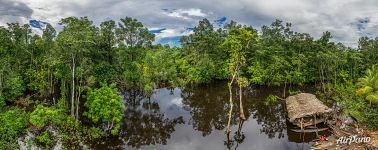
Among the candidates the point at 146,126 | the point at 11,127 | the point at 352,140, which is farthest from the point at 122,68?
the point at 352,140

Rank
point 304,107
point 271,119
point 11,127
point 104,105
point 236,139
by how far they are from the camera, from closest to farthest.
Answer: point 11,127, point 104,105, point 236,139, point 304,107, point 271,119

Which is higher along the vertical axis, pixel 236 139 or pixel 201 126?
pixel 201 126

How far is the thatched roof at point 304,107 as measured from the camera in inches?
1352

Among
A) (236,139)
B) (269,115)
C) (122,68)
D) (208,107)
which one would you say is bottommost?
(236,139)

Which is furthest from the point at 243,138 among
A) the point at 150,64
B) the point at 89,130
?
the point at 150,64

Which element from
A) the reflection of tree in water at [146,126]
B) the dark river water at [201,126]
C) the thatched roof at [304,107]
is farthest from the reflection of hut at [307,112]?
the reflection of tree in water at [146,126]

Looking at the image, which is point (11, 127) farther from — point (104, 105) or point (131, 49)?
point (131, 49)

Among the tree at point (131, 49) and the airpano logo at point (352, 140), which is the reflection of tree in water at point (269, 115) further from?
the tree at point (131, 49)

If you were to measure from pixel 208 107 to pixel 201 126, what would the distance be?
891cm

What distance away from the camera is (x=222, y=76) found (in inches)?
2596

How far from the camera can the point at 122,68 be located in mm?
55062

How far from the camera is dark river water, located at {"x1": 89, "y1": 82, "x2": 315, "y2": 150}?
32.7 metres

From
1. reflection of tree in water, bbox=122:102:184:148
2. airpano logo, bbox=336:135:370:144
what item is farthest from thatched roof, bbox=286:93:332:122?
reflection of tree in water, bbox=122:102:184:148

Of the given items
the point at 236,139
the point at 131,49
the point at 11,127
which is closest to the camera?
the point at 11,127
